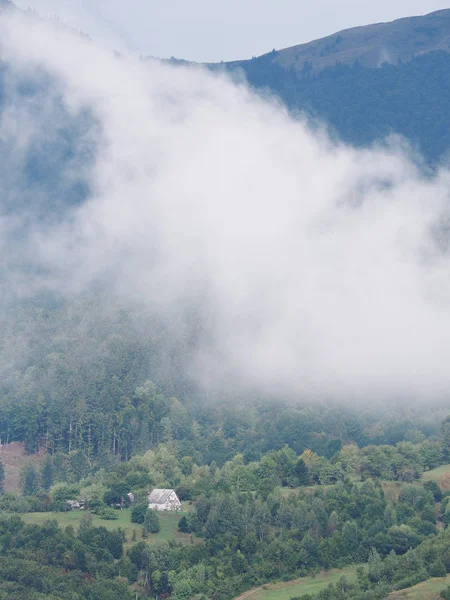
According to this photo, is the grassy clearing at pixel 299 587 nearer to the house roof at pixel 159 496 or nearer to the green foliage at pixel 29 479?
the house roof at pixel 159 496

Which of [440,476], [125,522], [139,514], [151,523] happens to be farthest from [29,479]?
[440,476]

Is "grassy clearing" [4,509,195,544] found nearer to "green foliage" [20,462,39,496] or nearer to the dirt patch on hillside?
"green foliage" [20,462,39,496]

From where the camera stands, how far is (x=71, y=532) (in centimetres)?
9938

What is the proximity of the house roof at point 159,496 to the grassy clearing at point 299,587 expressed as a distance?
24928mm

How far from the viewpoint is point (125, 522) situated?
108688mm

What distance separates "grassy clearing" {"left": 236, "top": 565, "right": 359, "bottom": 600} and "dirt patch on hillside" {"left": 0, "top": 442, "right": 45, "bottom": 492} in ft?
187

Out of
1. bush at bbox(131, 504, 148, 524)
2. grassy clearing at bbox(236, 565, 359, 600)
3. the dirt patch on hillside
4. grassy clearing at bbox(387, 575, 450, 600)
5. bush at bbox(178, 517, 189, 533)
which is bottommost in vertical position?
grassy clearing at bbox(387, 575, 450, 600)

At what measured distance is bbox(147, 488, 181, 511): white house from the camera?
114650 mm

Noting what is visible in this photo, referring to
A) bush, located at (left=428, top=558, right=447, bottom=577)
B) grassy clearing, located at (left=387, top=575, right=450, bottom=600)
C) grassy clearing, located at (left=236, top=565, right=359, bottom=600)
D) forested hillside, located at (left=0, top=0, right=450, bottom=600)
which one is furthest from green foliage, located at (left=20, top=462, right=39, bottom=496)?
grassy clearing, located at (left=387, top=575, right=450, bottom=600)

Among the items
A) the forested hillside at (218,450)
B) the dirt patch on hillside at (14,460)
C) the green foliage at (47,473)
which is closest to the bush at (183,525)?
the forested hillside at (218,450)

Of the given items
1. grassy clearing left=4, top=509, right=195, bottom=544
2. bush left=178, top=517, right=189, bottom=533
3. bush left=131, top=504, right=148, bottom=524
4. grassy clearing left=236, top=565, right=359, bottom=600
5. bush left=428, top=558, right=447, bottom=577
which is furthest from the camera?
bush left=131, top=504, right=148, bottom=524

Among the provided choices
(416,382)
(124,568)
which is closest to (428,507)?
(124,568)

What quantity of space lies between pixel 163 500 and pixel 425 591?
1702 inches

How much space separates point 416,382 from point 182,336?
45.0 meters
